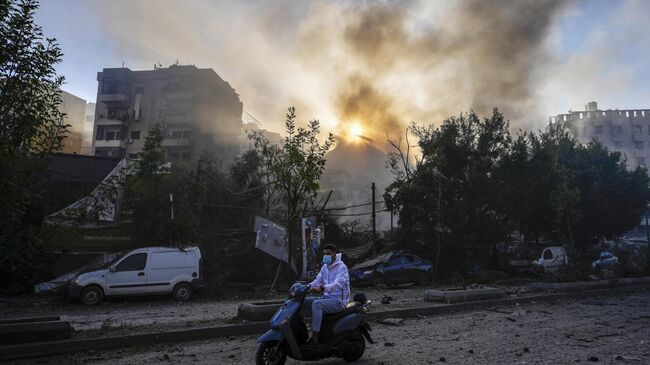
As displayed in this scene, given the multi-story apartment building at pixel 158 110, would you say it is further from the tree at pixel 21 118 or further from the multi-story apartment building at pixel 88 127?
the tree at pixel 21 118

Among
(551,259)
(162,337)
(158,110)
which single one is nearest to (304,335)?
(162,337)

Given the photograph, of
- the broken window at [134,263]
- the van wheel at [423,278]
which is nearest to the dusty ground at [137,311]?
the broken window at [134,263]

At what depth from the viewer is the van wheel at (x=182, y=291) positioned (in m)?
14.6

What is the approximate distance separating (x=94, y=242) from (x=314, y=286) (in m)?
17.4

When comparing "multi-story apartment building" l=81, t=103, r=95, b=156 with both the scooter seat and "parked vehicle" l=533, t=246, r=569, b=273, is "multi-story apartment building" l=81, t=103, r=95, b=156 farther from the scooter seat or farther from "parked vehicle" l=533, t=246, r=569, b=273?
the scooter seat

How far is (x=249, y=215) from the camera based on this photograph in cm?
2720

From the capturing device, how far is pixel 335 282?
587 centimetres

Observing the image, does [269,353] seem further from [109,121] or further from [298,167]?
[109,121]

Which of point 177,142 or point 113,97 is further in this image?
point 113,97

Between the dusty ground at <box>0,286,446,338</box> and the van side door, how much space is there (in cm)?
46

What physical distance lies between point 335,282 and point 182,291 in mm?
10449

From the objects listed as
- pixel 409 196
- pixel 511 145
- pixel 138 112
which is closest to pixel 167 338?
pixel 409 196

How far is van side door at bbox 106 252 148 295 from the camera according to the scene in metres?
13.8

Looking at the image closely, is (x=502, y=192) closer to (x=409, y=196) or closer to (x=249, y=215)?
(x=409, y=196)
